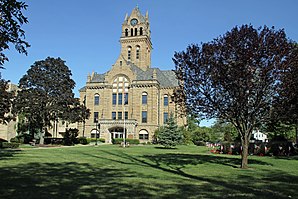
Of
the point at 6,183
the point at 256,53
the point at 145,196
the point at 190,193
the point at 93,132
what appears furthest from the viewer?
the point at 93,132

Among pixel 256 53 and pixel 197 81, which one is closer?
pixel 256 53

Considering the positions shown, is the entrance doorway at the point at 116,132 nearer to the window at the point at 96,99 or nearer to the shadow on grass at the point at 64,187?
the window at the point at 96,99

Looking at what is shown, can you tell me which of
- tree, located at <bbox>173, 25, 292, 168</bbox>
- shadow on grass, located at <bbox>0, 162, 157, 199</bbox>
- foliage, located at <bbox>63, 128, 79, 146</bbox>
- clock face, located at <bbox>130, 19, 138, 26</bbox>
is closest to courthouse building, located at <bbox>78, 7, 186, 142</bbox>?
foliage, located at <bbox>63, 128, 79, 146</bbox>

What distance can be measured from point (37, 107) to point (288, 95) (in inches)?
1233

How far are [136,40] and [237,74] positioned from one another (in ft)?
186

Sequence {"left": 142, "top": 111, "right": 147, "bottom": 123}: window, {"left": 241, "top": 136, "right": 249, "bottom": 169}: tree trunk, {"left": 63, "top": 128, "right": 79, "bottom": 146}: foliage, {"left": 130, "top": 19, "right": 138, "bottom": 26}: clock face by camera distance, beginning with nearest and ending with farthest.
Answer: {"left": 241, "top": 136, "right": 249, "bottom": 169}: tree trunk → {"left": 63, "top": 128, "right": 79, "bottom": 146}: foliage → {"left": 142, "top": 111, "right": 147, "bottom": 123}: window → {"left": 130, "top": 19, "right": 138, "bottom": 26}: clock face

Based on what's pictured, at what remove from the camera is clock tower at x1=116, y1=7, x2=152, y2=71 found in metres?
70.1

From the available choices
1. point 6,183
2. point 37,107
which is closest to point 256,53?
point 6,183

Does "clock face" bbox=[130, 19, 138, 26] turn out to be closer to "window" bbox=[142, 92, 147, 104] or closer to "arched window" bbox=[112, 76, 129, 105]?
"arched window" bbox=[112, 76, 129, 105]

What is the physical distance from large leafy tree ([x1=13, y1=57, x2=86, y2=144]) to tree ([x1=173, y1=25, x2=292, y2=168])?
25.7m

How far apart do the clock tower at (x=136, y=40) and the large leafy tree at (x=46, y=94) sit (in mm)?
29325

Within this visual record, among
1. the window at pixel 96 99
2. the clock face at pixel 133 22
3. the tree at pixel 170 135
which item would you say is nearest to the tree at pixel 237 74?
the tree at pixel 170 135

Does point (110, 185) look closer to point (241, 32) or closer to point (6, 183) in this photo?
point (6, 183)

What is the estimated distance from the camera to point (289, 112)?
16.4 metres
